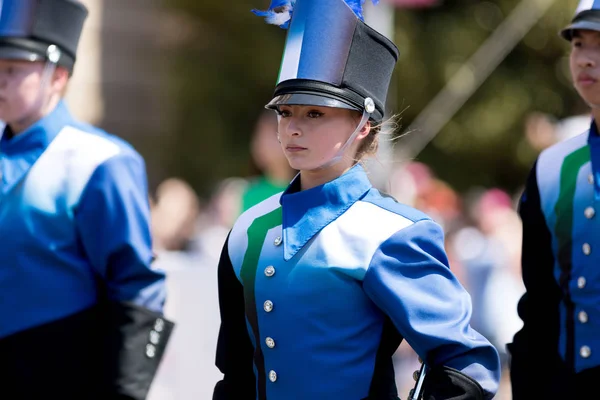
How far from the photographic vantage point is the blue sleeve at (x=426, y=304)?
3252 millimetres

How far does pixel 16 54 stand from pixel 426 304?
1793 mm

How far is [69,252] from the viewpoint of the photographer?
4.11m

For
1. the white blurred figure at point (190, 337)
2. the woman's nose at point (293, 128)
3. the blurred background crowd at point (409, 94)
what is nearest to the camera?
the woman's nose at point (293, 128)

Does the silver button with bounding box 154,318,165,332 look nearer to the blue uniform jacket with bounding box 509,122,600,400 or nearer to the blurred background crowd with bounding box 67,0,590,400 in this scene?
the blue uniform jacket with bounding box 509,122,600,400

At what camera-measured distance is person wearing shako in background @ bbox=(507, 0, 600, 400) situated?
4.03 m

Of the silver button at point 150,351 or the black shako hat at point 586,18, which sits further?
the silver button at point 150,351

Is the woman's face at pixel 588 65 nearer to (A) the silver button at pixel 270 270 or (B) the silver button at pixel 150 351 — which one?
(A) the silver button at pixel 270 270

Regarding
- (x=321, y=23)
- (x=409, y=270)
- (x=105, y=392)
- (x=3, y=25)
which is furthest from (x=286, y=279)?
(x=3, y=25)

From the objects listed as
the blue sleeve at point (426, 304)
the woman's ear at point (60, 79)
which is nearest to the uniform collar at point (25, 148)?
the woman's ear at point (60, 79)

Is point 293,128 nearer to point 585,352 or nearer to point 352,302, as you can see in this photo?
point 352,302

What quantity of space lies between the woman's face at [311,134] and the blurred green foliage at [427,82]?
11.4 m

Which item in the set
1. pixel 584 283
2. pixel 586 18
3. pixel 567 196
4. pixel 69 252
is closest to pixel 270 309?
pixel 69 252

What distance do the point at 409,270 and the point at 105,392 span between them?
1309 millimetres

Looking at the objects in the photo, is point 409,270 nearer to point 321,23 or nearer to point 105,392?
point 321,23
